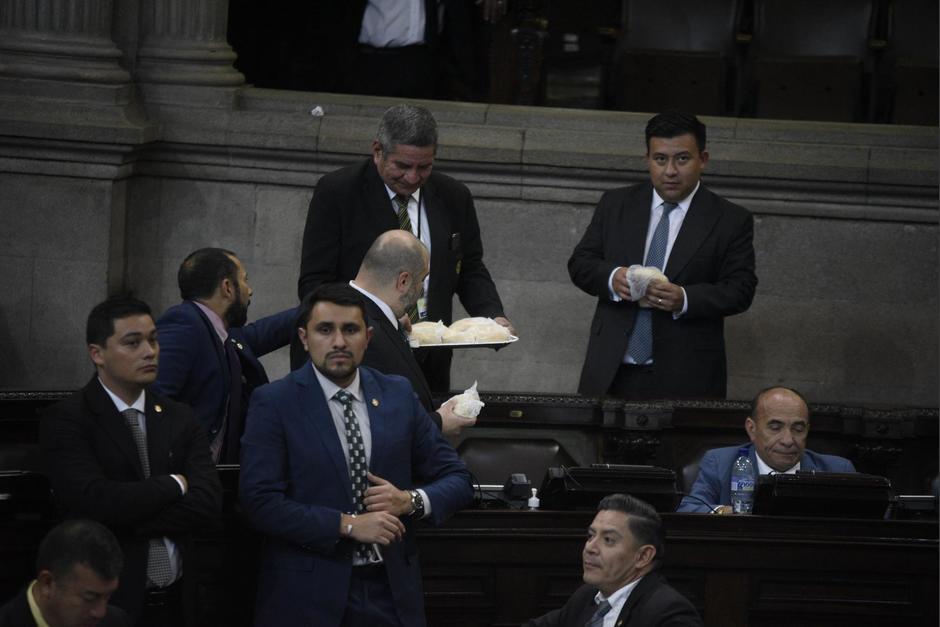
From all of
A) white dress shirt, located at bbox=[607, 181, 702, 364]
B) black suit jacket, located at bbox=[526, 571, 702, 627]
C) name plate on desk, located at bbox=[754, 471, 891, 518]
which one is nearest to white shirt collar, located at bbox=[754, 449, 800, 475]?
name plate on desk, located at bbox=[754, 471, 891, 518]

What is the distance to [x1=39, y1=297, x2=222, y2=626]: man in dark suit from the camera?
5.54 metres

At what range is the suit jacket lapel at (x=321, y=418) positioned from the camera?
573 cm

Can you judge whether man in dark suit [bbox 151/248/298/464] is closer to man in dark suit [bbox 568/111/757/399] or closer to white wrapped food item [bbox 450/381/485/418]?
white wrapped food item [bbox 450/381/485/418]

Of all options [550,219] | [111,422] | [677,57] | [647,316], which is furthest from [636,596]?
[677,57]

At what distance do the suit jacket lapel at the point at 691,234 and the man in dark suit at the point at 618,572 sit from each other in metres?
2.03

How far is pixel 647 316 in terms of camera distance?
7.80 meters

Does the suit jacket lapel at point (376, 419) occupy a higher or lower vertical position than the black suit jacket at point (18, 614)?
higher

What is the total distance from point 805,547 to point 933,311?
10.9 ft

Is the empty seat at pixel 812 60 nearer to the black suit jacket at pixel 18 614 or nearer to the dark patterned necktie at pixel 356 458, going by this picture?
the dark patterned necktie at pixel 356 458

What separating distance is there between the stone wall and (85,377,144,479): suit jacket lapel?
3.97 m

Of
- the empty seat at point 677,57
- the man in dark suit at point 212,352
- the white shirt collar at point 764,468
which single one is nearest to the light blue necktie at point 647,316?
the white shirt collar at point 764,468

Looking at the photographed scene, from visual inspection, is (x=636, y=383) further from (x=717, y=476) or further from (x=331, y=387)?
(x=331, y=387)

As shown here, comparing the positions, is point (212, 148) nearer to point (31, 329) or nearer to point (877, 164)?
point (31, 329)

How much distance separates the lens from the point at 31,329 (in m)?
9.51
